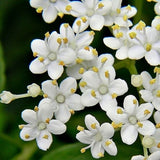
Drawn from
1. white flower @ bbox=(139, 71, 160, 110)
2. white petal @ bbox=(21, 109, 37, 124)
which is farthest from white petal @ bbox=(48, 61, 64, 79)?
white flower @ bbox=(139, 71, 160, 110)

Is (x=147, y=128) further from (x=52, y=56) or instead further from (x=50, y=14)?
(x=50, y=14)

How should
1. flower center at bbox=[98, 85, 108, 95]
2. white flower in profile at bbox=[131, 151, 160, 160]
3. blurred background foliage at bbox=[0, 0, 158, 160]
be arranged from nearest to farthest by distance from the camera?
1. white flower in profile at bbox=[131, 151, 160, 160]
2. flower center at bbox=[98, 85, 108, 95]
3. blurred background foliage at bbox=[0, 0, 158, 160]

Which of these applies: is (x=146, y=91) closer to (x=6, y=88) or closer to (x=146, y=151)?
(x=146, y=151)

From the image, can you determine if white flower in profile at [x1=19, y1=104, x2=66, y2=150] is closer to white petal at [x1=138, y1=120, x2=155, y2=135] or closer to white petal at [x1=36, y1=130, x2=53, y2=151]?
white petal at [x1=36, y1=130, x2=53, y2=151]

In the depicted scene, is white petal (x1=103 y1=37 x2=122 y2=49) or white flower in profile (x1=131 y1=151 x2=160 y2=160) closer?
white flower in profile (x1=131 y1=151 x2=160 y2=160)

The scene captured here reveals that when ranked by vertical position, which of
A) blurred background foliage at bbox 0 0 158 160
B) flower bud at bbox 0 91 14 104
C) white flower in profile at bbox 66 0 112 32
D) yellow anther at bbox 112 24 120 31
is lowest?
blurred background foliage at bbox 0 0 158 160

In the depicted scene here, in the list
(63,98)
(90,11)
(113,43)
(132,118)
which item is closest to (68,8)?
(90,11)
